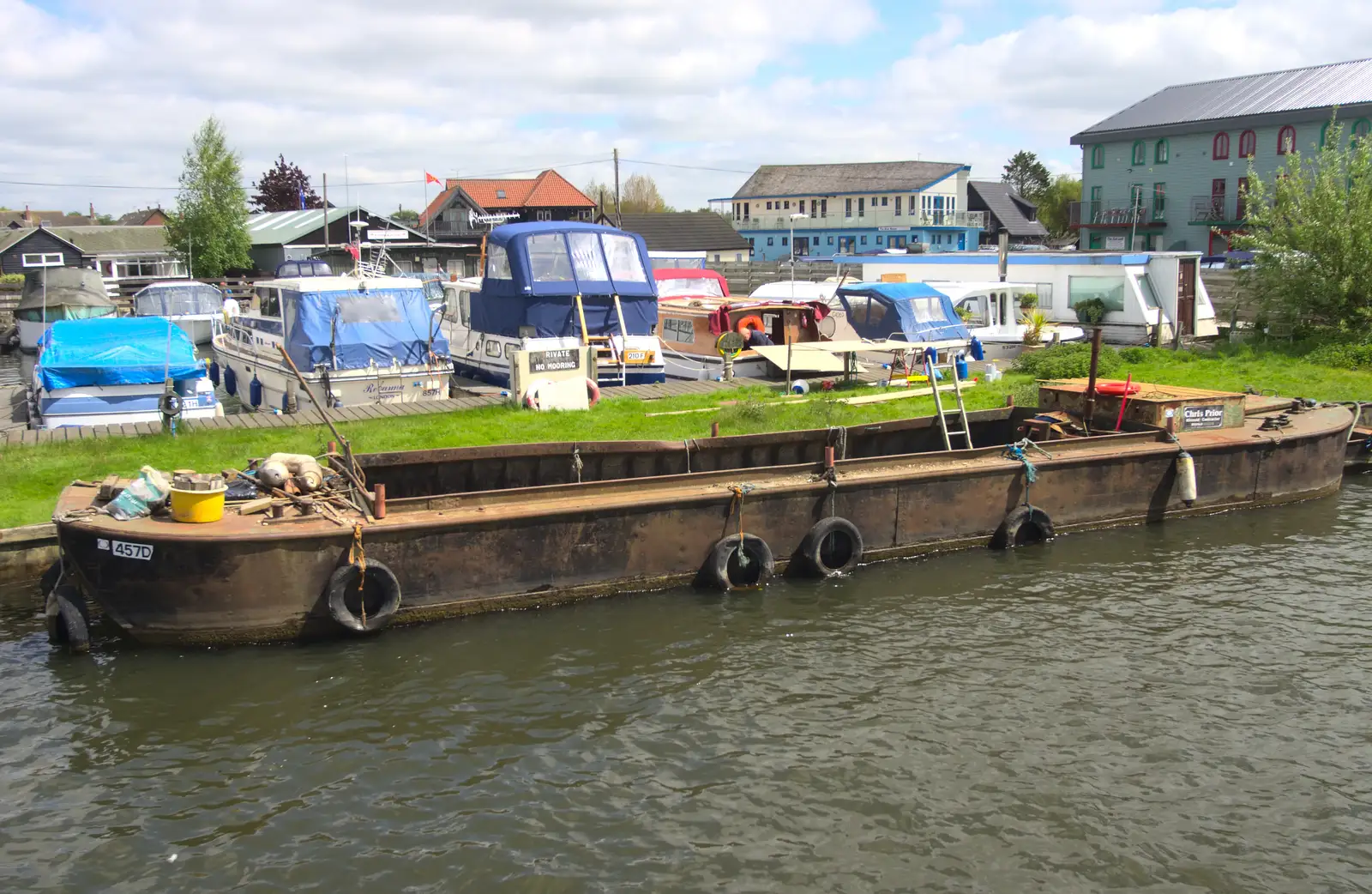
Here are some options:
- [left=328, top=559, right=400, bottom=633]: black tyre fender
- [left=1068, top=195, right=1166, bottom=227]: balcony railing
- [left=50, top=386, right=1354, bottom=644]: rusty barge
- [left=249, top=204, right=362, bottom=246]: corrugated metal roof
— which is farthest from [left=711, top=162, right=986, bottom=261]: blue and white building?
[left=328, top=559, right=400, bottom=633]: black tyre fender

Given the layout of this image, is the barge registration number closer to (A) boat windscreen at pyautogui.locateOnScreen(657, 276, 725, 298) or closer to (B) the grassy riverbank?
(B) the grassy riverbank

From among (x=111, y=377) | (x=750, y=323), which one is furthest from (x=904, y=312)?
(x=111, y=377)

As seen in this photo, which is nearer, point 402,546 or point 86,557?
point 86,557

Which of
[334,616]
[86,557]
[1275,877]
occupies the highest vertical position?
[86,557]

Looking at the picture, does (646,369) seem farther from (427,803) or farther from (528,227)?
(427,803)

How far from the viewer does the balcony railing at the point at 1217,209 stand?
181ft

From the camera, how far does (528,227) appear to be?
2305 centimetres

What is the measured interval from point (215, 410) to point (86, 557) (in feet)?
38.7

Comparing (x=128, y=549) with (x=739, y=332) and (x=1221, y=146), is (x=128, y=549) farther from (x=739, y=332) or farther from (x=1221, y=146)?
(x=1221, y=146)

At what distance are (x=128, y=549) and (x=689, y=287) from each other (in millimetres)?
24011

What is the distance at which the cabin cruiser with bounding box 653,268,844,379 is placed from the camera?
22156 millimetres

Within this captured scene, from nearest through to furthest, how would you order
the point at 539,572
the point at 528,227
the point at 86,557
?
the point at 86,557 < the point at 539,572 < the point at 528,227

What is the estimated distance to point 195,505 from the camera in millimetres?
10203

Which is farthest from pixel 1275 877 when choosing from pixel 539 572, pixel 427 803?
pixel 539 572
